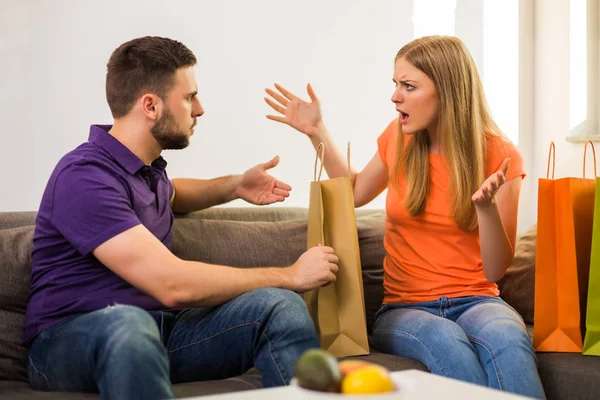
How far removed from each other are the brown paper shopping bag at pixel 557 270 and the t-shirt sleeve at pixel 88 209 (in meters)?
1.07

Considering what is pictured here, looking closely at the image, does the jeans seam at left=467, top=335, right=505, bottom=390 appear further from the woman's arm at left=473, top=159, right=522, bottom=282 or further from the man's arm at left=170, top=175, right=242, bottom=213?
the man's arm at left=170, top=175, right=242, bottom=213

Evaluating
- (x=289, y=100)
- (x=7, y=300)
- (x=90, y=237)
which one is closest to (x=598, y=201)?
(x=289, y=100)

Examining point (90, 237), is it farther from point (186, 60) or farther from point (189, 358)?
point (186, 60)

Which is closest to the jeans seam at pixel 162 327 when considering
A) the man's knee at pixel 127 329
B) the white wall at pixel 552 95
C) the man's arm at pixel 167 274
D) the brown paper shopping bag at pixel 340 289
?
the man's arm at pixel 167 274

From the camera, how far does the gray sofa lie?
1.91 m

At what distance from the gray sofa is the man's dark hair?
→ 1.36 feet

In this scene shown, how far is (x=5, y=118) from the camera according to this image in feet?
7.69

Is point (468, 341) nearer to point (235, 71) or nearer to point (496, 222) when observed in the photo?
point (496, 222)

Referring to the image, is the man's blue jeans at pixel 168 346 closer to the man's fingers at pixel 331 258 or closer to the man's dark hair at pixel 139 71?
the man's fingers at pixel 331 258

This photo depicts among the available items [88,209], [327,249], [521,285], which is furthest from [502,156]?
[88,209]

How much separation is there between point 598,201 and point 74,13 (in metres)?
1.62

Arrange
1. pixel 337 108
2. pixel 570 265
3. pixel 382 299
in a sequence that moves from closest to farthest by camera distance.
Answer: pixel 570 265 → pixel 382 299 → pixel 337 108

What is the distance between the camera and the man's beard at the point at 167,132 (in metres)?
2.04

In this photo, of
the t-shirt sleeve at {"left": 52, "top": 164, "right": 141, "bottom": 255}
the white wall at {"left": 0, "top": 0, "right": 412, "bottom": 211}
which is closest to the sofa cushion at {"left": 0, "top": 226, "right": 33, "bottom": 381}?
the t-shirt sleeve at {"left": 52, "top": 164, "right": 141, "bottom": 255}
